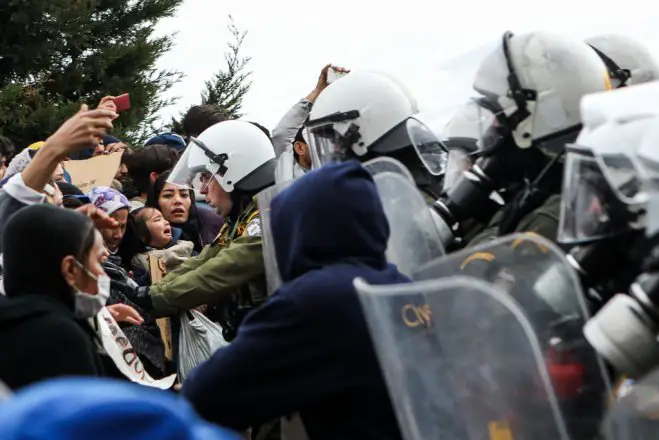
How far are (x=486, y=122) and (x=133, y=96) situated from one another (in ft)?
33.7

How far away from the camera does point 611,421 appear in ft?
7.87

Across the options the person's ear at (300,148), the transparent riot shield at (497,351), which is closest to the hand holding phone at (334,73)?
the person's ear at (300,148)

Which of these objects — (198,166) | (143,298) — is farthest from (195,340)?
(198,166)

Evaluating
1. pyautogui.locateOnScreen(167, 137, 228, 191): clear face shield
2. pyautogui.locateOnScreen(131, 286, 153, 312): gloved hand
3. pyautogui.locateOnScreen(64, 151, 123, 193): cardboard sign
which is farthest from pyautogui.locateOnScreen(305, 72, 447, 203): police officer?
pyautogui.locateOnScreen(64, 151, 123, 193): cardboard sign

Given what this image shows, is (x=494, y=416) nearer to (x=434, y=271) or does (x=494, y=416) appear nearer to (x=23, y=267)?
(x=434, y=271)

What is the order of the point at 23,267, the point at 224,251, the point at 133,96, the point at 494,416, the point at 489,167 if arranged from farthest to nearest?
the point at 133,96 < the point at 224,251 < the point at 489,167 < the point at 23,267 < the point at 494,416

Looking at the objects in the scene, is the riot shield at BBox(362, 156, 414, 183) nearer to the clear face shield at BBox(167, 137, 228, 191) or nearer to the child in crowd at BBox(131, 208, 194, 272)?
the clear face shield at BBox(167, 137, 228, 191)

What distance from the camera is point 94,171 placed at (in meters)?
7.23

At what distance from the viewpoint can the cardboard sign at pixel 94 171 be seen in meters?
7.16

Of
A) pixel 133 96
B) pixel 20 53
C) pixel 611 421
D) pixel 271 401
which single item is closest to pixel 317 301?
pixel 271 401

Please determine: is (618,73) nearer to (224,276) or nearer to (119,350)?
(224,276)

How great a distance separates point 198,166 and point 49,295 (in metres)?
2.21

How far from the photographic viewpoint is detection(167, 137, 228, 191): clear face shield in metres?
5.65

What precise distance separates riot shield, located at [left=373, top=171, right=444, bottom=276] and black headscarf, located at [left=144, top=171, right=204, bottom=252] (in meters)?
3.31
